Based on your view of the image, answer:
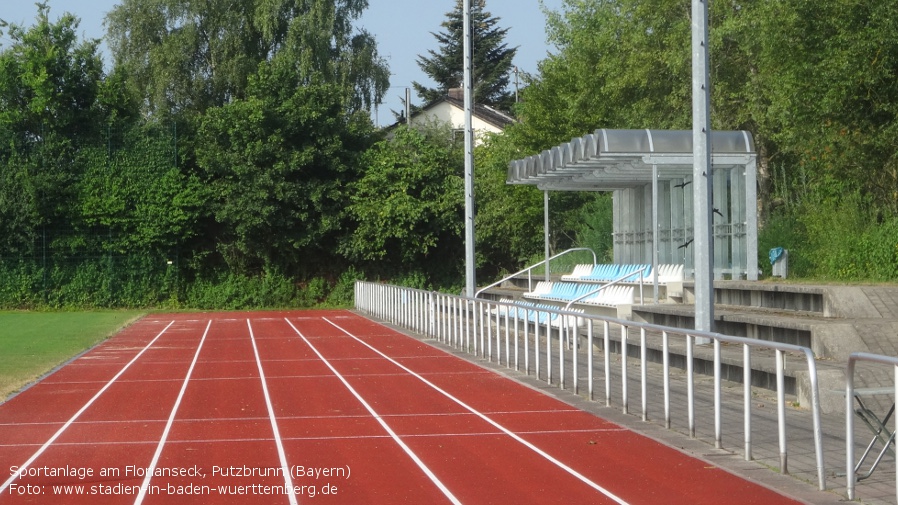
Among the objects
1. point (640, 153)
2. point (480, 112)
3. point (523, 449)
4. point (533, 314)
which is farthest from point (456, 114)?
point (523, 449)

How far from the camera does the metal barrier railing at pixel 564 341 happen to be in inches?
311

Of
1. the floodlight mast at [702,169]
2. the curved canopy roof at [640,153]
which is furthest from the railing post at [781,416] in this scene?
the curved canopy roof at [640,153]

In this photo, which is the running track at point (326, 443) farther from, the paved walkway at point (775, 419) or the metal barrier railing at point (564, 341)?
the metal barrier railing at point (564, 341)

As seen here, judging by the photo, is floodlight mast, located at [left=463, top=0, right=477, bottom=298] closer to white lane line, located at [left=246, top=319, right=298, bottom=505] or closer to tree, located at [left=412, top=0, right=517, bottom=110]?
white lane line, located at [left=246, top=319, right=298, bottom=505]

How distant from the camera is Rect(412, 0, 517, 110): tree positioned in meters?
69.6

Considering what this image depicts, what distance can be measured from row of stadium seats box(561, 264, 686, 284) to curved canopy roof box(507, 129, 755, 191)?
209 cm

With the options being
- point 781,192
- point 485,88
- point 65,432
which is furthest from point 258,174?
point 485,88

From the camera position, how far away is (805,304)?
15602 mm

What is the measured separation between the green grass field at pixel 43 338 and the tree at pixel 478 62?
124ft

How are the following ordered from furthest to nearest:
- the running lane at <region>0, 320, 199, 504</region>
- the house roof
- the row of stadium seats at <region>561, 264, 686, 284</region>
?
1. the house roof
2. the row of stadium seats at <region>561, 264, 686, 284</region>
3. the running lane at <region>0, 320, 199, 504</region>

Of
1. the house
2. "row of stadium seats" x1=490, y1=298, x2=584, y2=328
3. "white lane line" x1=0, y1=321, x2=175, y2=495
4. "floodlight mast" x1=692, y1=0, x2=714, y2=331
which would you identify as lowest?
"white lane line" x1=0, y1=321, x2=175, y2=495

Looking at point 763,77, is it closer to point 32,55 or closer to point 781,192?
point 781,192

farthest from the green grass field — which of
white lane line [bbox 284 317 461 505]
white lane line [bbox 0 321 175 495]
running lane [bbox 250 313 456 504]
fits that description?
white lane line [bbox 284 317 461 505]

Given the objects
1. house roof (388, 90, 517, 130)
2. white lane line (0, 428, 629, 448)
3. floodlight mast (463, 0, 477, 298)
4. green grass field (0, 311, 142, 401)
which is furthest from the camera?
house roof (388, 90, 517, 130)
